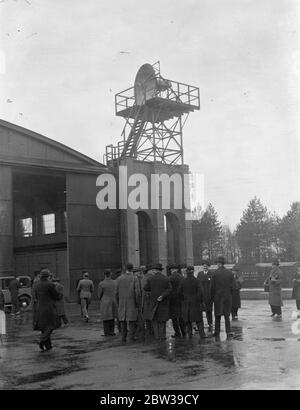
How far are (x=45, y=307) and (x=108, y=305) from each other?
9.26 ft

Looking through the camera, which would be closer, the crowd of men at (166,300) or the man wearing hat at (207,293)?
the crowd of men at (166,300)

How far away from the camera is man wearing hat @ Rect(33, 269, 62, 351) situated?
37.2 ft

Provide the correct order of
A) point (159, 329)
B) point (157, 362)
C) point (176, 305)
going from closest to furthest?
point (157, 362) < point (159, 329) < point (176, 305)

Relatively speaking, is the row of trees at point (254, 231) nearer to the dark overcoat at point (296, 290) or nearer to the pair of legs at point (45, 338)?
the dark overcoat at point (296, 290)

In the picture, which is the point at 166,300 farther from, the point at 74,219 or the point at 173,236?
the point at 173,236

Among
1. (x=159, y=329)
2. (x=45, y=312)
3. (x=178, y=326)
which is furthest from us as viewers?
(x=178, y=326)

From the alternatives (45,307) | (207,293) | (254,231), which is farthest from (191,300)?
(254,231)

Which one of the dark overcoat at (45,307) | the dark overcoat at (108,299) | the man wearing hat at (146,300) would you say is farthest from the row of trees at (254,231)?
the dark overcoat at (45,307)

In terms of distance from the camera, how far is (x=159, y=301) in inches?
491

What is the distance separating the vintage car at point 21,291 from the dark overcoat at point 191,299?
12903 mm

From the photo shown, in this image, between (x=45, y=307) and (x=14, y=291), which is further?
(x=14, y=291)

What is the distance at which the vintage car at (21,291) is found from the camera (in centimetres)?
2400

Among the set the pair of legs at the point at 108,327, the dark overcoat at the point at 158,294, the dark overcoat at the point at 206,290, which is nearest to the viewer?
the dark overcoat at the point at 158,294

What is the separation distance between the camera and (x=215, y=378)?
25.7 feet
